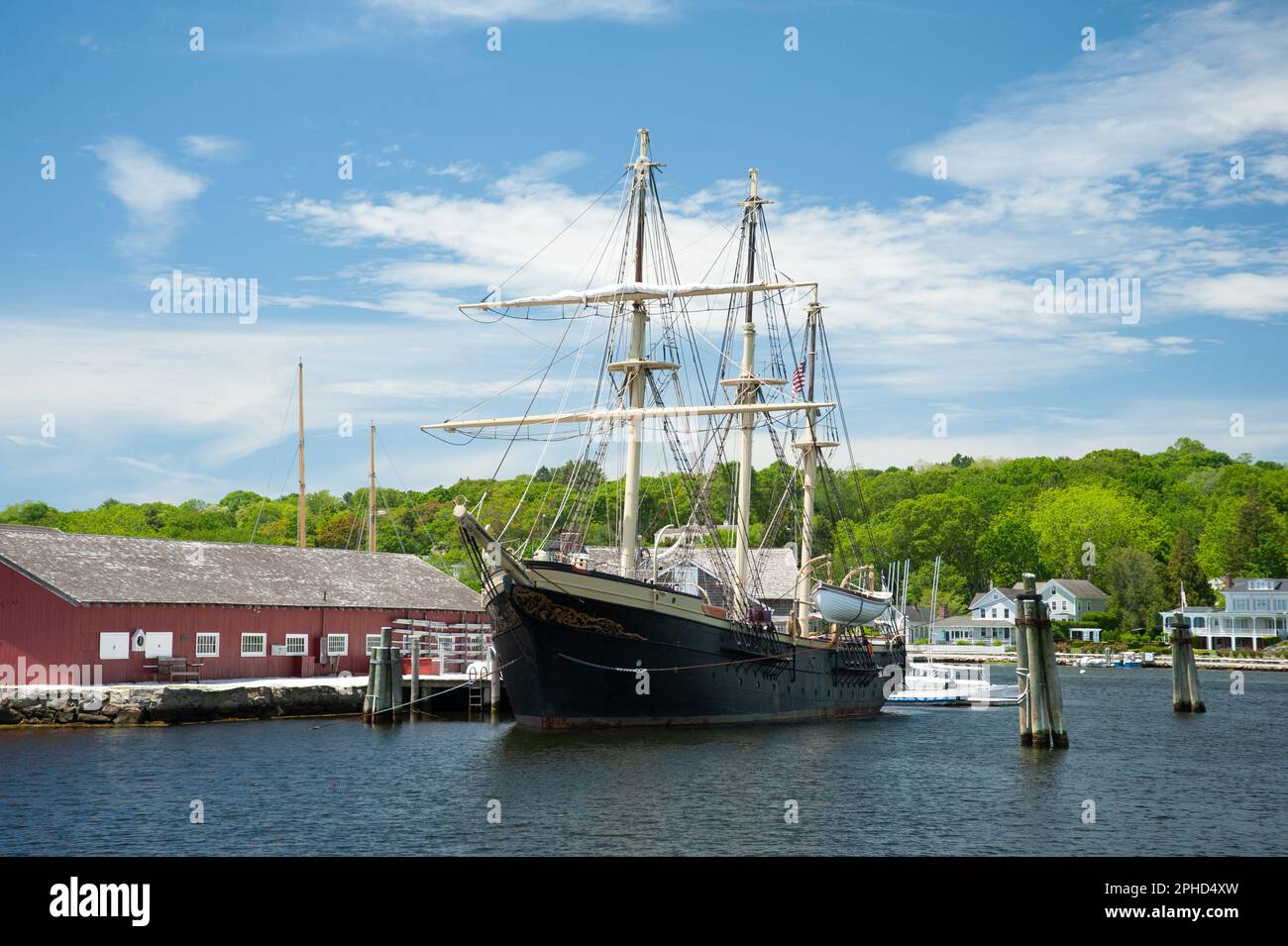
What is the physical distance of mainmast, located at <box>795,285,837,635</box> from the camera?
50250 millimetres

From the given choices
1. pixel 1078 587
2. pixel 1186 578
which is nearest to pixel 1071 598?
pixel 1078 587

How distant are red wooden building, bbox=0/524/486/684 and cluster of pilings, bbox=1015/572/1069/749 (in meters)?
24.1

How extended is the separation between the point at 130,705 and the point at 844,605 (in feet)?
82.6

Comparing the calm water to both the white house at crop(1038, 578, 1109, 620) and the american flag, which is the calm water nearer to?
the american flag

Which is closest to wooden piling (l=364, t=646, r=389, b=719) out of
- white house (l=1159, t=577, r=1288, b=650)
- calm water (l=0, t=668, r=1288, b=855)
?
calm water (l=0, t=668, r=1288, b=855)

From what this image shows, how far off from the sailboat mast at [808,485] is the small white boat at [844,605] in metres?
1.78

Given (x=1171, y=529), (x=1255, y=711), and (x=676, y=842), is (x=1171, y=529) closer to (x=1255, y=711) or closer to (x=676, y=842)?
(x=1255, y=711)

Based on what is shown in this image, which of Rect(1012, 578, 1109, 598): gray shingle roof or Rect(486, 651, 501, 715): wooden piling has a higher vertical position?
Rect(1012, 578, 1109, 598): gray shingle roof

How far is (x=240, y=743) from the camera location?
32.0 m

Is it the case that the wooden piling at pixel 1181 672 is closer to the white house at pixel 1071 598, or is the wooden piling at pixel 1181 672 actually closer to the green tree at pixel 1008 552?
the white house at pixel 1071 598

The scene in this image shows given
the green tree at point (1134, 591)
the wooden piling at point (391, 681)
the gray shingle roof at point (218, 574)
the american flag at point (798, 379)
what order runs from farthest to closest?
the green tree at point (1134, 591), the american flag at point (798, 379), the wooden piling at point (391, 681), the gray shingle roof at point (218, 574)

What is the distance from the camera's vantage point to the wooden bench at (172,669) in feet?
130

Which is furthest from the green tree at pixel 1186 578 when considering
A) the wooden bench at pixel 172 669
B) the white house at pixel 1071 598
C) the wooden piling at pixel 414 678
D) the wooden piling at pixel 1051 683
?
the wooden bench at pixel 172 669
